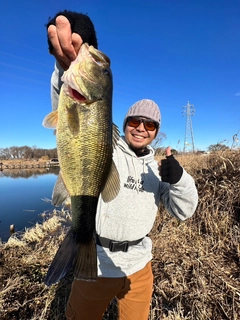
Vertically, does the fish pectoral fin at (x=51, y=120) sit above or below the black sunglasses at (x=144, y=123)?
below

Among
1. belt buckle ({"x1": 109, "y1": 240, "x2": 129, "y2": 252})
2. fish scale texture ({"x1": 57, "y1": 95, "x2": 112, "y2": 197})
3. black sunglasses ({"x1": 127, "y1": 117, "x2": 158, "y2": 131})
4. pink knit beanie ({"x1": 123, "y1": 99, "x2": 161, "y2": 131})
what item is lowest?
belt buckle ({"x1": 109, "y1": 240, "x2": 129, "y2": 252})

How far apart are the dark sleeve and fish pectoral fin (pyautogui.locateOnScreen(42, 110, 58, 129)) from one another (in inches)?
19.4

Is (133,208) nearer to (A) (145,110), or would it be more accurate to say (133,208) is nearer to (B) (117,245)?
(B) (117,245)

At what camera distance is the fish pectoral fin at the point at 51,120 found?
1.66 m

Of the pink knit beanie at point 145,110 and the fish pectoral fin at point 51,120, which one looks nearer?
the fish pectoral fin at point 51,120

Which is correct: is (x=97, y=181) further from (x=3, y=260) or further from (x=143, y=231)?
(x=3, y=260)

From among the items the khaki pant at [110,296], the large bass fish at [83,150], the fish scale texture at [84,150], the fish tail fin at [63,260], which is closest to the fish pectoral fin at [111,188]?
the large bass fish at [83,150]

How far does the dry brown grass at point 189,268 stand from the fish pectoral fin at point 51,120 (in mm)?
2691

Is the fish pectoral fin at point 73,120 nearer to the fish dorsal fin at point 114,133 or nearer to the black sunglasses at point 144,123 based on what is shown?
the fish dorsal fin at point 114,133

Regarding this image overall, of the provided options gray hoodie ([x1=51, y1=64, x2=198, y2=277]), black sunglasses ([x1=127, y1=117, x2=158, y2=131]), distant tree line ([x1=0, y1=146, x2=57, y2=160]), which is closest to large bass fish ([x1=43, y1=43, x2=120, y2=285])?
gray hoodie ([x1=51, y1=64, x2=198, y2=277])

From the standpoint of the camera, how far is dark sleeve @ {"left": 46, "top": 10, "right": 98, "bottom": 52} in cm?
160

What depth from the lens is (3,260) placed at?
14.4ft

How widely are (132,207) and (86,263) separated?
770mm

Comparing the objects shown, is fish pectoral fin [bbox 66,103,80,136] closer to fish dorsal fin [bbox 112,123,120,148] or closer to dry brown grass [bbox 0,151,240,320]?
fish dorsal fin [bbox 112,123,120,148]
